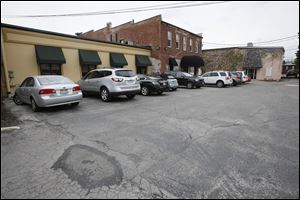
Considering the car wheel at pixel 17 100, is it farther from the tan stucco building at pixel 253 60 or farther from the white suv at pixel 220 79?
the tan stucco building at pixel 253 60

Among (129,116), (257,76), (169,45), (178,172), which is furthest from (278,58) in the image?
(178,172)

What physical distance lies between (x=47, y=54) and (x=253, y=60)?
31.6 metres

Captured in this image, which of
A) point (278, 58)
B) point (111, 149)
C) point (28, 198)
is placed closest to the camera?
point (28, 198)

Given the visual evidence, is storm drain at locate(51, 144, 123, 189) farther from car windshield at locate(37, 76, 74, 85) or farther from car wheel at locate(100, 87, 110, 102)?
car wheel at locate(100, 87, 110, 102)

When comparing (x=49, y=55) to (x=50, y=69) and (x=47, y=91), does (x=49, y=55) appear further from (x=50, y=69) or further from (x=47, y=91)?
(x=47, y=91)

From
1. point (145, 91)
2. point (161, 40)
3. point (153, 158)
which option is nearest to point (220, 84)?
point (161, 40)

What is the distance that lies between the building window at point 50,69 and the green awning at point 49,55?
652 mm

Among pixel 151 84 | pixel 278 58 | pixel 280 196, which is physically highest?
pixel 278 58

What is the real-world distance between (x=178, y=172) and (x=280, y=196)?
1.37 meters

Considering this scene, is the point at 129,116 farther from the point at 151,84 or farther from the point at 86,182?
the point at 151,84

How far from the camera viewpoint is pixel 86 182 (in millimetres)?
2619

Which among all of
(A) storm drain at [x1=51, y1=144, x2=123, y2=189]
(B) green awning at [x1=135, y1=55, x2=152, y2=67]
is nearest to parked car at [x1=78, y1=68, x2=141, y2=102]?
(A) storm drain at [x1=51, y1=144, x2=123, y2=189]

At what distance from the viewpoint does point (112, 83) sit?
892 cm

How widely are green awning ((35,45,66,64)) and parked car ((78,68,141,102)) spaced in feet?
12.0
